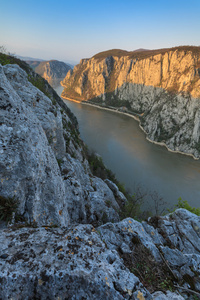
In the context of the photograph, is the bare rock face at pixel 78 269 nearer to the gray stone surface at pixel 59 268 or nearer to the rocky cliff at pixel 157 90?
the gray stone surface at pixel 59 268

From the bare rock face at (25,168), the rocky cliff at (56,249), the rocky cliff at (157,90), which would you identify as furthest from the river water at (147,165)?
the bare rock face at (25,168)

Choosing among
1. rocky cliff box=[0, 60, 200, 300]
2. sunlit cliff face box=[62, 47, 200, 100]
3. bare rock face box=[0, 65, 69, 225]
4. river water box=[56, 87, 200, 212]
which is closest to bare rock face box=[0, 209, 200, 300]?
rocky cliff box=[0, 60, 200, 300]

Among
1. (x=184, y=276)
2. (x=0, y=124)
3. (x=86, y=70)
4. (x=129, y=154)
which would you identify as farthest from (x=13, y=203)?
(x=86, y=70)

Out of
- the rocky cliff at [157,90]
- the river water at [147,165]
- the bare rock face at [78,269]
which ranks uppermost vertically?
the rocky cliff at [157,90]

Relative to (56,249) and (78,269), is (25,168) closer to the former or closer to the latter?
(56,249)

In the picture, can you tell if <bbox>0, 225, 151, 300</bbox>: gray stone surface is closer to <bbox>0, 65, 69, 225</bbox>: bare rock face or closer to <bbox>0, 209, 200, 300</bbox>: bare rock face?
<bbox>0, 209, 200, 300</bbox>: bare rock face

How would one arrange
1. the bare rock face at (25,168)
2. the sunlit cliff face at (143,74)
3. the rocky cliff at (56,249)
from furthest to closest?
the sunlit cliff face at (143,74)
the bare rock face at (25,168)
the rocky cliff at (56,249)
